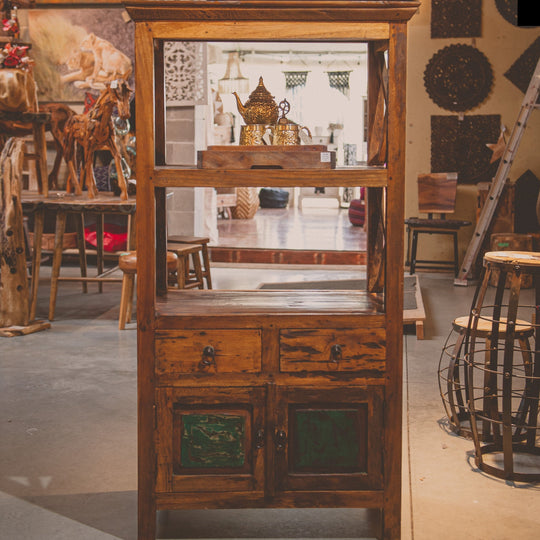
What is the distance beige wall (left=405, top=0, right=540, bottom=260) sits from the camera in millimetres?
8031

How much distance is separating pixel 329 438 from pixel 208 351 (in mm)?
478

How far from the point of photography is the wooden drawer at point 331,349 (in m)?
2.43

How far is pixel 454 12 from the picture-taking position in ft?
26.5

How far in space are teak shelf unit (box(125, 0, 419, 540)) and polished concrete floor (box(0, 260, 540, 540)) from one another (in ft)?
0.68

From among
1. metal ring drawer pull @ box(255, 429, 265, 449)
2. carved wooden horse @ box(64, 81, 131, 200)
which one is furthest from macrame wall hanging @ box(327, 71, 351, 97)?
metal ring drawer pull @ box(255, 429, 265, 449)

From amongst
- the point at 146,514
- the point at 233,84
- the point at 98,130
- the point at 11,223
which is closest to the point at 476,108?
the point at 98,130

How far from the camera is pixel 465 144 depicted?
8.17 meters

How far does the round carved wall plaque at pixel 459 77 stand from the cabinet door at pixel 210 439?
644 centimetres

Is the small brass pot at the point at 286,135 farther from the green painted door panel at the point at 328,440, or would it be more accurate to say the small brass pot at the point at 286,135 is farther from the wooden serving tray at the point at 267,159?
the green painted door panel at the point at 328,440

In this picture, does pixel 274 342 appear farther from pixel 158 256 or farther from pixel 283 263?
pixel 283 263

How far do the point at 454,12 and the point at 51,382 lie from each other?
19.5 ft

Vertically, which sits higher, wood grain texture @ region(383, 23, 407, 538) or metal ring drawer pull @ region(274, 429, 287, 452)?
wood grain texture @ region(383, 23, 407, 538)

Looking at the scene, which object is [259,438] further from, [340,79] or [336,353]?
[340,79]

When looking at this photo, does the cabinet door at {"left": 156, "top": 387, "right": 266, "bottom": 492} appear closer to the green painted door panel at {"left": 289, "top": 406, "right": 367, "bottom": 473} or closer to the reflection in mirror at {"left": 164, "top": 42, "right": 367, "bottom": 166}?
the green painted door panel at {"left": 289, "top": 406, "right": 367, "bottom": 473}
